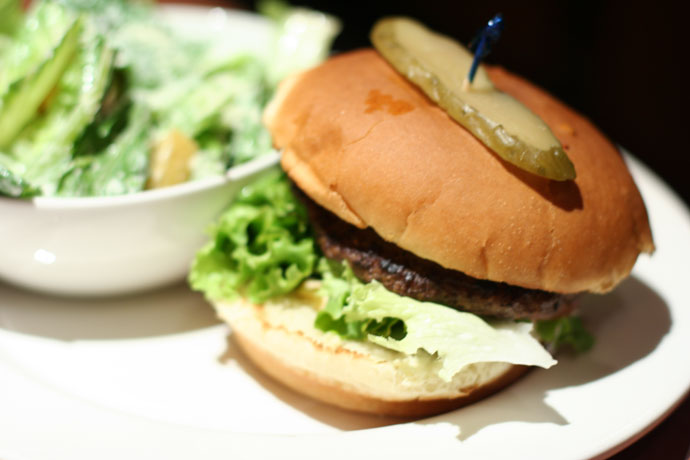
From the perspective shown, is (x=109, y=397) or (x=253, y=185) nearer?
(x=109, y=397)

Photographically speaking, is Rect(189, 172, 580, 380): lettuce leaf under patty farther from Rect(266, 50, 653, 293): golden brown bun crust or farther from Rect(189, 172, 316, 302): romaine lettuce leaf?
Rect(266, 50, 653, 293): golden brown bun crust

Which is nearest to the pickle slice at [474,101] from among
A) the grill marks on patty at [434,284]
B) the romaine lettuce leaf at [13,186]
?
the grill marks on patty at [434,284]

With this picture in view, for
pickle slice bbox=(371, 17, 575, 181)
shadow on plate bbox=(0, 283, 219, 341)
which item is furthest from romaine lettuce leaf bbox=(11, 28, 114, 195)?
pickle slice bbox=(371, 17, 575, 181)

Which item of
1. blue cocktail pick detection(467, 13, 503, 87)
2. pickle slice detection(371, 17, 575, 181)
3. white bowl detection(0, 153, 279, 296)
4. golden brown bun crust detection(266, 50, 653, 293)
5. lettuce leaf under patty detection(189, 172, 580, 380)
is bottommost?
white bowl detection(0, 153, 279, 296)

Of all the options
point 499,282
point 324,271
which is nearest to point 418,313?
point 499,282

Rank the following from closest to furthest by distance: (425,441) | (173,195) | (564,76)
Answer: (425,441) < (173,195) < (564,76)

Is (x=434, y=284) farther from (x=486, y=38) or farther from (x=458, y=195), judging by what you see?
(x=486, y=38)

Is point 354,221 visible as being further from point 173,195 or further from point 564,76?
point 564,76
